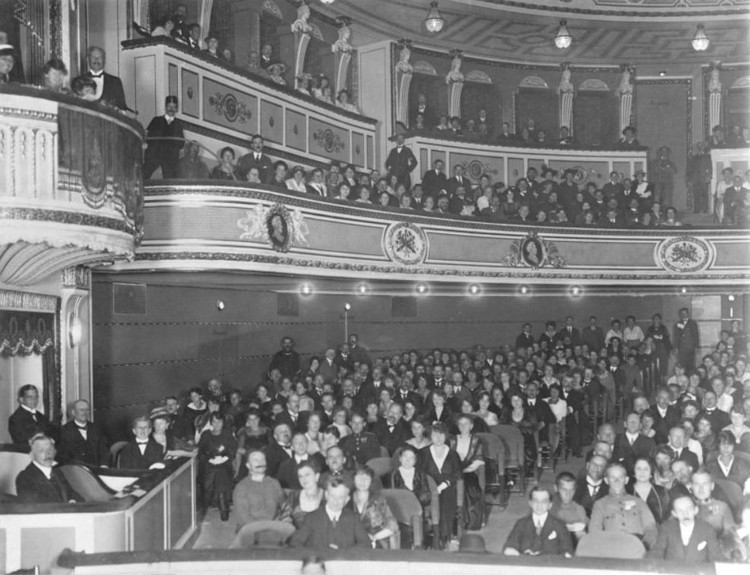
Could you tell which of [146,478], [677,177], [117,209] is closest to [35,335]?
[117,209]

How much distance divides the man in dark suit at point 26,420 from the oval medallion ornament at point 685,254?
1203 centimetres

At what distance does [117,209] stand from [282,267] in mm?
3824

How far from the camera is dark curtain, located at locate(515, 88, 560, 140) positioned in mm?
21219

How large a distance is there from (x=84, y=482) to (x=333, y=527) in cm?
232

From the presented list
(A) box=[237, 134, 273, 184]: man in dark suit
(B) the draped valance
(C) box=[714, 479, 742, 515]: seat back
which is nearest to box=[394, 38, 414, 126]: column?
(A) box=[237, 134, 273, 184]: man in dark suit

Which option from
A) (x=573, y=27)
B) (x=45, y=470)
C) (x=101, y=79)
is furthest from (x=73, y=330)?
(x=573, y=27)

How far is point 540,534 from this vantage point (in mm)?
6645

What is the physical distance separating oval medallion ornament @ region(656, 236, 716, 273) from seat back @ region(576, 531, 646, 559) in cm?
1203

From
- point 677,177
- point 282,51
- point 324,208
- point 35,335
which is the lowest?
point 35,335

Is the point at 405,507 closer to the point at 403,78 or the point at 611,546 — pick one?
the point at 611,546

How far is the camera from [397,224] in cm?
1432

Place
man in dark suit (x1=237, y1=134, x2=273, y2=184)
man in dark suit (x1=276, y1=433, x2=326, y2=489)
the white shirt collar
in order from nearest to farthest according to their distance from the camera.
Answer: the white shirt collar
man in dark suit (x1=276, y1=433, x2=326, y2=489)
man in dark suit (x1=237, y1=134, x2=273, y2=184)

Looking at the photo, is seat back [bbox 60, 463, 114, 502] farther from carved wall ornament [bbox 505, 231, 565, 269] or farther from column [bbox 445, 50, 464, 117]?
column [bbox 445, 50, 464, 117]

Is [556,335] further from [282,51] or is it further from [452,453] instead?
[452,453]
